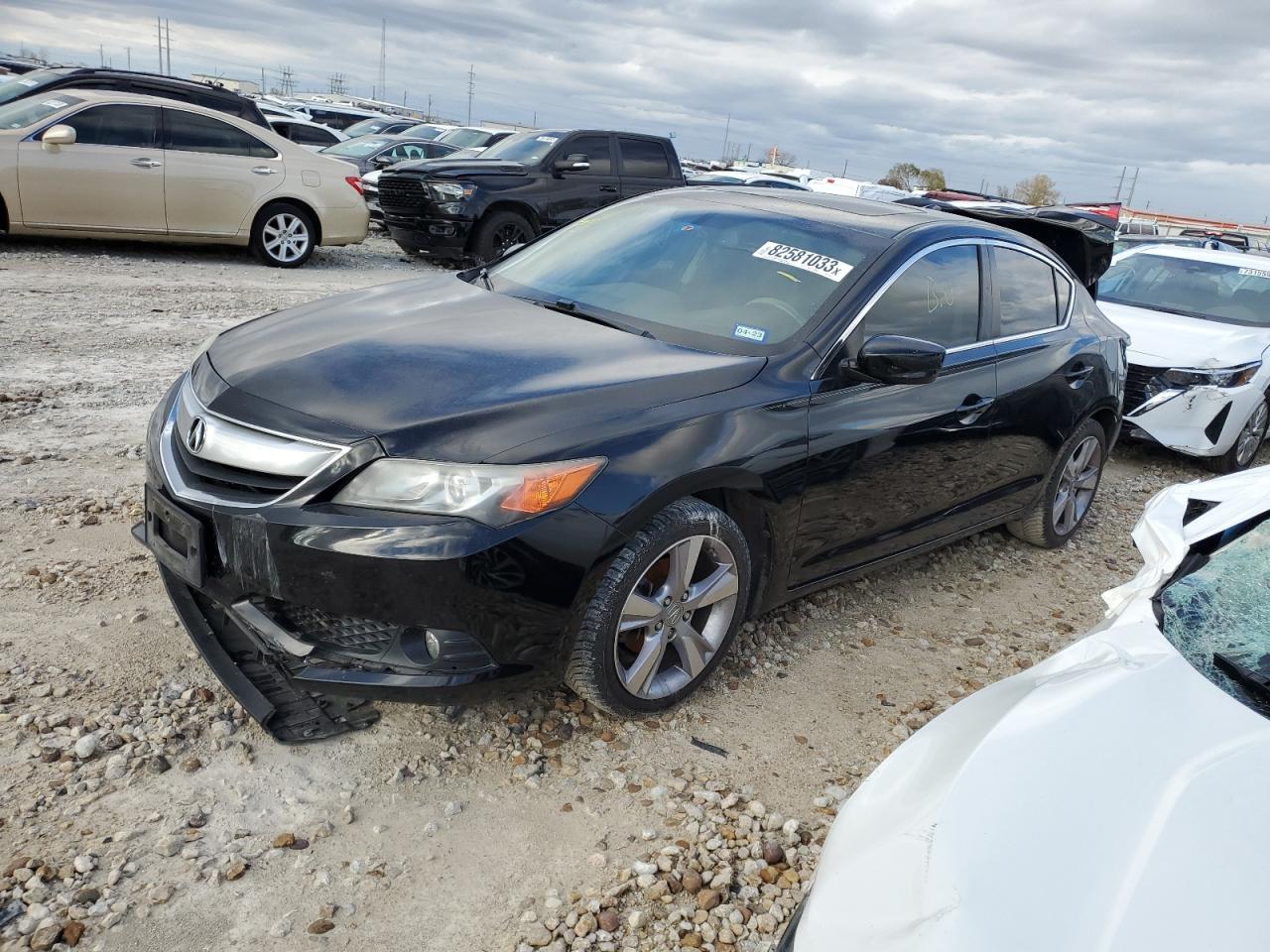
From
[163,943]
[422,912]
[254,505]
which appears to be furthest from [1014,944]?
[254,505]

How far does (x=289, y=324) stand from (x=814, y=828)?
2.35m

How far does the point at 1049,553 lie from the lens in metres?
5.29

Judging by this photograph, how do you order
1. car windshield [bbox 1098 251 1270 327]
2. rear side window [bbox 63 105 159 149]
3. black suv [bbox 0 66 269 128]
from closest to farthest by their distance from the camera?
1. car windshield [bbox 1098 251 1270 327]
2. rear side window [bbox 63 105 159 149]
3. black suv [bbox 0 66 269 128]

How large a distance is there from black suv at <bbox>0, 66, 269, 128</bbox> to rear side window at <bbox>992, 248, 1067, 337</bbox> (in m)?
8.92

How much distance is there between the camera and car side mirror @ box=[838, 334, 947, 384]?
3305mm

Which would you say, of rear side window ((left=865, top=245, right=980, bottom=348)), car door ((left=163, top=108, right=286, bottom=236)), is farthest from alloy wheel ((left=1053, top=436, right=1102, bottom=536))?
car door ((left=163, top=108, right=286, bottom=236))

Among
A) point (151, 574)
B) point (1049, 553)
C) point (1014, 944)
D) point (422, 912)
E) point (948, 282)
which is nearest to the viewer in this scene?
point (1014, 944)

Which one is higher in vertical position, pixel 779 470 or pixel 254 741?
pixel 779 470

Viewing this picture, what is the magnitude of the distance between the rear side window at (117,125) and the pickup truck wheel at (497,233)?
3.34 meters

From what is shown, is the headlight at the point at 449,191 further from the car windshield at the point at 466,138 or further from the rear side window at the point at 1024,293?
the rear side window at the point at 1024,293

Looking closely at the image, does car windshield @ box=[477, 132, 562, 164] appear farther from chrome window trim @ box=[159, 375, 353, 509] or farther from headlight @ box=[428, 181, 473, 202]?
chrome window trim @ box=[159, 375, 353, 509]

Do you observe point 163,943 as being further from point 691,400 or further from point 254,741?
point 691,400

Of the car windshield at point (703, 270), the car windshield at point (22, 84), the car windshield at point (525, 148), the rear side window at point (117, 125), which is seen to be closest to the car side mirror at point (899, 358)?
the car windshield at point (703, 270)

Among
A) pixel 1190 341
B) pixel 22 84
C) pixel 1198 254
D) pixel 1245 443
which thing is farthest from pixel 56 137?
pixel 1245 443
